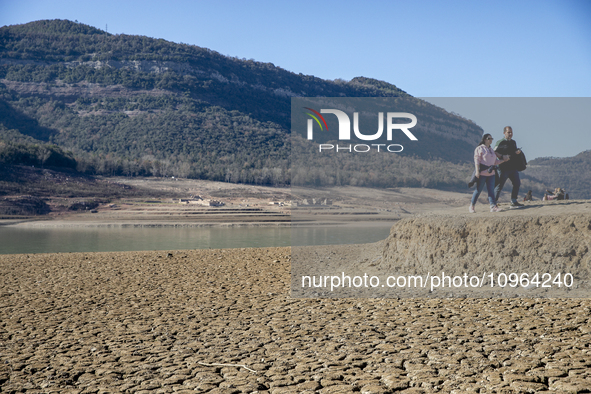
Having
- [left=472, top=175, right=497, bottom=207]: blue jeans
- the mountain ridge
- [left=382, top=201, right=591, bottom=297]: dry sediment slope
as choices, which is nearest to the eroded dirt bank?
[left=382, top=201, right=591, bottom=297]: dry sediment slope

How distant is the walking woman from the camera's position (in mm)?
7000

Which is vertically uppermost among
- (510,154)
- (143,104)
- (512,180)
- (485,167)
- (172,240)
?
(143,104)

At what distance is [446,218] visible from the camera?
6922 millimetres

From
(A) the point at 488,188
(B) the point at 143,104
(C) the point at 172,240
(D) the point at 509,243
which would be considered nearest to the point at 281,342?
(D) the point at 509,243

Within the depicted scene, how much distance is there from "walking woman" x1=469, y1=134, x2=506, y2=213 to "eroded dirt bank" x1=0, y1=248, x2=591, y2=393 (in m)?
2.10

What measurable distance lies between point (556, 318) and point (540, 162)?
14.2ft

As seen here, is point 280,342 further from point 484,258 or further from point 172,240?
point 172,240

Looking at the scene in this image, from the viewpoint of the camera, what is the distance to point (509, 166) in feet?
23.7

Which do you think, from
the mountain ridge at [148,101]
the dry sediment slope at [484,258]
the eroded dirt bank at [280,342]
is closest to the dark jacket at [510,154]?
the dry sediment slope at [484,258]

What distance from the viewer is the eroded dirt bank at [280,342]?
3068 mm

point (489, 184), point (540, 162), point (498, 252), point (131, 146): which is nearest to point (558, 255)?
point (498, 252)

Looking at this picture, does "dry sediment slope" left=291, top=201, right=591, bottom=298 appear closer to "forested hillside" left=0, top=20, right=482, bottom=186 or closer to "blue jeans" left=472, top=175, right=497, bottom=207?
"blue jeans" left=472, top=175, right=497, bottom=207

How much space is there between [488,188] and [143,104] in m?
86.3

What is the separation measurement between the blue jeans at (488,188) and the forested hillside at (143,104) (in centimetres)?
4517
